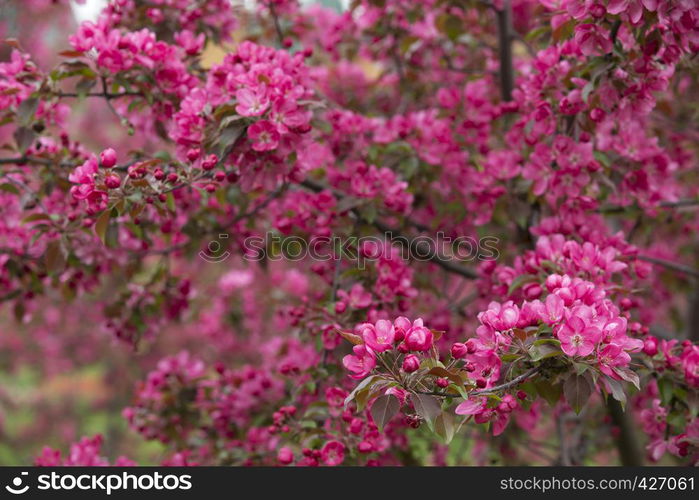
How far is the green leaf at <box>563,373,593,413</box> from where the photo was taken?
1.59m

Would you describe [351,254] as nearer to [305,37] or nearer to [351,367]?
[351,367]

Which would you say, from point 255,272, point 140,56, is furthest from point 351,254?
point 255,272

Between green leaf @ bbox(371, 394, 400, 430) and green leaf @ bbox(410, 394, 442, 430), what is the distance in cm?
6

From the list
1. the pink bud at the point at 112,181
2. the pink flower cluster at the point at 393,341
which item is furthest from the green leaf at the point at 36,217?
the pink flower cluster at the point at 393,341

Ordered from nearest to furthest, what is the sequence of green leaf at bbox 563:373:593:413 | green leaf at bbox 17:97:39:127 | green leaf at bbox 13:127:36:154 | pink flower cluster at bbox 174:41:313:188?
green leaf at bbox 563:373:593:413 → pink flower cluster at bbox 174:41:313:188 → green leaf at bbox 17:97:39:127 → green leaf at bbox 13:127:36:154

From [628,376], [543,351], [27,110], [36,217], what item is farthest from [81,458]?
[628,376]

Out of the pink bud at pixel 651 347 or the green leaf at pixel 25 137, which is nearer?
the pink bud at pixel 651 347

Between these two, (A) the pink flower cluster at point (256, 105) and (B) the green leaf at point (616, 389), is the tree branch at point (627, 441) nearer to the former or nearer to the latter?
(B) the green leaf at point (616, 389)

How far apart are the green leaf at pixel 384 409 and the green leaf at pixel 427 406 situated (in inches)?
2.3

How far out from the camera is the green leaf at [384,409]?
1.51m

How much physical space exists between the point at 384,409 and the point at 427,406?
0.36 ft

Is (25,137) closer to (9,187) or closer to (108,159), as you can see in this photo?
(9,187)

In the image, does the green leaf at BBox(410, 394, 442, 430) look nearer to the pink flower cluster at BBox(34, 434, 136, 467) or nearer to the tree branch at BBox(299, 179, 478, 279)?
the tree branch at BBox(299, 179, 478, 279)

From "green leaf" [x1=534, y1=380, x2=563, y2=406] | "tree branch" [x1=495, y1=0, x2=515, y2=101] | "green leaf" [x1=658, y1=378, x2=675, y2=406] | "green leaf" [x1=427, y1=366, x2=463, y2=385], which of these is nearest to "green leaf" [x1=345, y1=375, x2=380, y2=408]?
"green leaf" [x1=427, y1=366, x2=463, y2=385]
